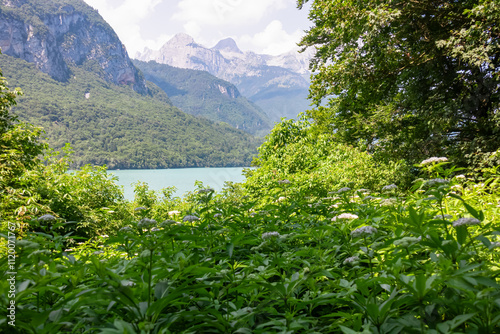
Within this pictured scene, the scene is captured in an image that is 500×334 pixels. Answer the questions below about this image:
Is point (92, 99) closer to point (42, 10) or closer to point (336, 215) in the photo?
point (42, 10)

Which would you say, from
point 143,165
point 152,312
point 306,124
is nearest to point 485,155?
point 152,312

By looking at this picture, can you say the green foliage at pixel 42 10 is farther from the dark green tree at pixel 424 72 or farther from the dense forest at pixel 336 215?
the dark green tree at pixel 424 72

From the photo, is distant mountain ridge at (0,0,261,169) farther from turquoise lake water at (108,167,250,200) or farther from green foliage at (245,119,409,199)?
green foliage at (245,119,409,199)

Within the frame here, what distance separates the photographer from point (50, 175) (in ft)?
23.1

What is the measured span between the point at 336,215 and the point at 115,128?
91.0 metres

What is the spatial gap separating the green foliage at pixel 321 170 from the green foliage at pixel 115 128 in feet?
171

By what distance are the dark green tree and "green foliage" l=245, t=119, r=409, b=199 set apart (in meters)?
0.62

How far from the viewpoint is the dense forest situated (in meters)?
1.10

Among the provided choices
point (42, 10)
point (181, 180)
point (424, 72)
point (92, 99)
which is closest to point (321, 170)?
point (424, 72)

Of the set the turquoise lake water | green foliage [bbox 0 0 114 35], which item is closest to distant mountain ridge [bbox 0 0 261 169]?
green foliage [bbox 0 0 114 35]

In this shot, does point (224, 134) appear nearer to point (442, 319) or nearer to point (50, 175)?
point (50, 175)

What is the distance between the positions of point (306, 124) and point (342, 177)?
7.15m

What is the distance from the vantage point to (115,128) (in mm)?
83125

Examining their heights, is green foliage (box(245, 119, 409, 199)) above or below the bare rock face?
below
